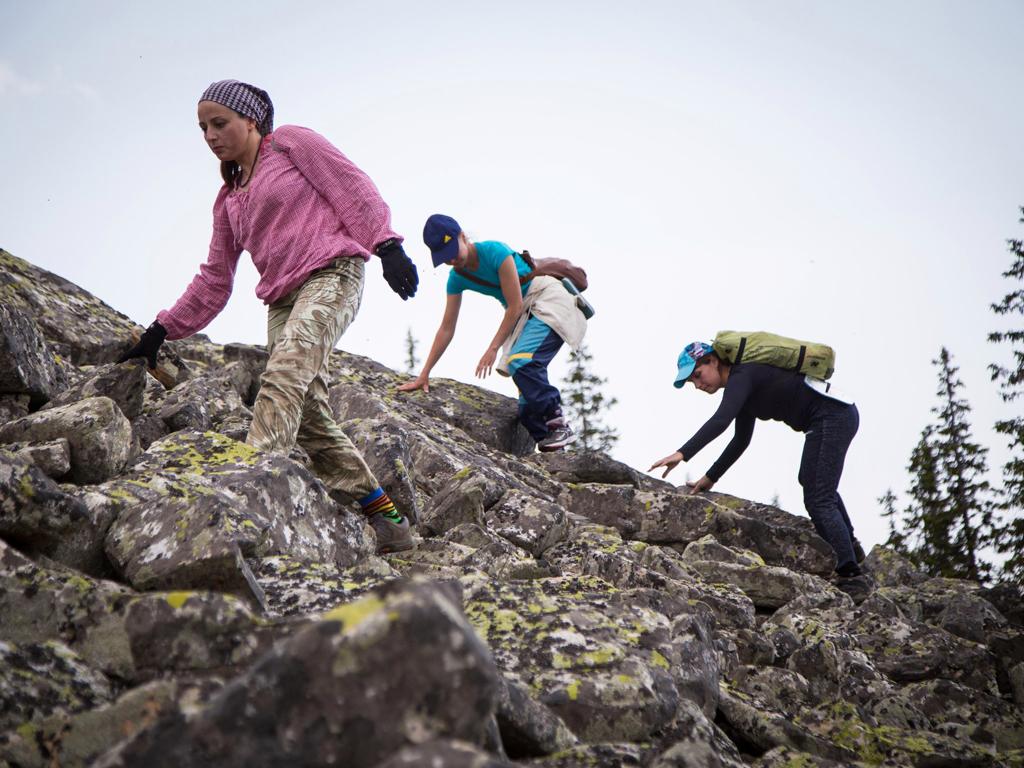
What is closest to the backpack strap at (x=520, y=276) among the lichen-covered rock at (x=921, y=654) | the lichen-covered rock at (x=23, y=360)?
the lichen-covered rock at (x=23, y=360)

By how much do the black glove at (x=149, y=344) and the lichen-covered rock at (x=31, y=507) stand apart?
2.85 meters

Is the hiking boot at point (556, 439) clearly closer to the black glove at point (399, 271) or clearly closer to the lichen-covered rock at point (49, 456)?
the black glove at point (399, 271)

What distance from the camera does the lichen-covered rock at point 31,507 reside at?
10.7 ft

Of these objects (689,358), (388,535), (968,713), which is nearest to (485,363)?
(689,358)

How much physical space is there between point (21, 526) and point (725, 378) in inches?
302

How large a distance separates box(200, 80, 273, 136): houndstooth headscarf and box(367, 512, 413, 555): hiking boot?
3.26 metres

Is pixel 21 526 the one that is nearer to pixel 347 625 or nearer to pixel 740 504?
pixel 347 625

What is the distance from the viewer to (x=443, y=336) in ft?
36.7

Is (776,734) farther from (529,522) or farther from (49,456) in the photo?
(49,456)

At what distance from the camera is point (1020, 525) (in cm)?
2245

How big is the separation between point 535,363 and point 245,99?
5.73 metres

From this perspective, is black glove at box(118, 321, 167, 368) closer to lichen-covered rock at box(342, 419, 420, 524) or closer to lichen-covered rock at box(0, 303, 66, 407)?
lichen-covered rock at box(0, 303, 66, 407)

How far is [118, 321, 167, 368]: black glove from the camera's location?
241 inches

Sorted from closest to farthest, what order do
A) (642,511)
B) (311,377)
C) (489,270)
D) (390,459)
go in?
(311,377) < (390,459) < (642,511) < (489,270)
